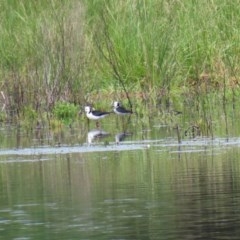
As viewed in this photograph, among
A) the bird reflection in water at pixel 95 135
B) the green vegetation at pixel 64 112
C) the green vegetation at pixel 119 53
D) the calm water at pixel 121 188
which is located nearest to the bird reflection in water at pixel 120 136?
the calm water at pixel 121 188

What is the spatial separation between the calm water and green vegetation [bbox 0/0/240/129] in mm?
3494

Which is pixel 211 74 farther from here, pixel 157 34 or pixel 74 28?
pixel 74 28

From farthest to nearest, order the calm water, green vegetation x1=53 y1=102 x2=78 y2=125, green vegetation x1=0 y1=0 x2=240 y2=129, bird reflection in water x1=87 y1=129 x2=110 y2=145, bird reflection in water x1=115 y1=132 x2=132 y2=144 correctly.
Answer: green vegetation x1=0 y1=0 x2=240 y2=129
green vegetation x1=53 y1=102 x2=78 y2=125
bird reflection in water x1=87 y1=129 x2=110 y2=145
bird reflection in water x1=115 y1=132 x2=132 y2=144
the calm water

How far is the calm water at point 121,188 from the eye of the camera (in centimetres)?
983

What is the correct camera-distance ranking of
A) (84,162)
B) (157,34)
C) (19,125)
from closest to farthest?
(84,162) < (19,125) < (157,34)

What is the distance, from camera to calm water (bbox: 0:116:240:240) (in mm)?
9828

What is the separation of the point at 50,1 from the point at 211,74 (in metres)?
3.27

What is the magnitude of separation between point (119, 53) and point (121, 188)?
11659 mm

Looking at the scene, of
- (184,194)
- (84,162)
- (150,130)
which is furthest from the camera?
(150,130)

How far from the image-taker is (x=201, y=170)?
13.0 metres

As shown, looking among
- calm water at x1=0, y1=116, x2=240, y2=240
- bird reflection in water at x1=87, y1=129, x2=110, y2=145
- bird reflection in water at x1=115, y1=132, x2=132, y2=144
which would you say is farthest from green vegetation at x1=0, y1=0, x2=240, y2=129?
calm water at x1=0, y1=116, x2=240, y2=240

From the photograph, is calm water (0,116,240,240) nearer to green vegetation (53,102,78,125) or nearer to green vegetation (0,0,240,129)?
green vegetation (53,102,78,125)

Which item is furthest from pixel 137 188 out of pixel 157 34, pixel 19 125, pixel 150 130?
pixel 157 34

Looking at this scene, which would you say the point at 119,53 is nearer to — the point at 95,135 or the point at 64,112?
the point at 64,112
